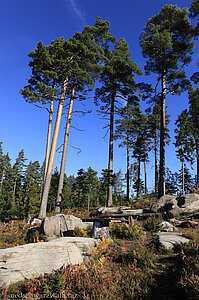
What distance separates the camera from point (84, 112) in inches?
720

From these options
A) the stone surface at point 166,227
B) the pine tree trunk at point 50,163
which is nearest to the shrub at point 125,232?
the stone surface at point 166,227

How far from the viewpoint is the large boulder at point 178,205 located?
10570mm

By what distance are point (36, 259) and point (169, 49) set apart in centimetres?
1767

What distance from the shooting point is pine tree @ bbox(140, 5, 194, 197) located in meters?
14.7

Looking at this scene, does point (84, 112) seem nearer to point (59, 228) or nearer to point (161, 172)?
point (161, 172)

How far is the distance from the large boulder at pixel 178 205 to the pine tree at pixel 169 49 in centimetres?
385

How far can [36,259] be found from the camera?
4625mm

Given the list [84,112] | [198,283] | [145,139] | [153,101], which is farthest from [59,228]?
[145,139]

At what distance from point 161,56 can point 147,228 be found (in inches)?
544

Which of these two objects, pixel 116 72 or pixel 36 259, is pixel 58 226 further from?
pixel 116 72

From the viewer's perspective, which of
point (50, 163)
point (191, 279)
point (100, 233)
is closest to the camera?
point (191, 279)

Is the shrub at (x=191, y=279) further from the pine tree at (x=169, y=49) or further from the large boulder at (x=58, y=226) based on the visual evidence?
the pine tree at (x=169, y=49)

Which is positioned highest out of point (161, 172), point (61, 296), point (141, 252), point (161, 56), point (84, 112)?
point (161, 56)

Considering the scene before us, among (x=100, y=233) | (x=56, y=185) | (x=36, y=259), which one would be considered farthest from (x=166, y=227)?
(x=56, y=185)
